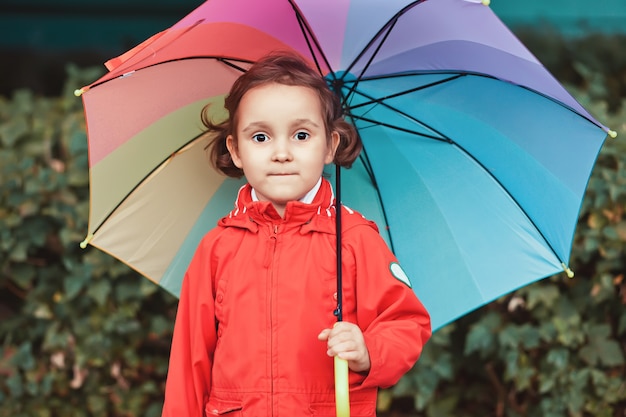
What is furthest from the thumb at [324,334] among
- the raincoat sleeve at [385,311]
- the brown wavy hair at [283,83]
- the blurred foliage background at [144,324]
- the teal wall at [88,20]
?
the teal wall at [88,20]

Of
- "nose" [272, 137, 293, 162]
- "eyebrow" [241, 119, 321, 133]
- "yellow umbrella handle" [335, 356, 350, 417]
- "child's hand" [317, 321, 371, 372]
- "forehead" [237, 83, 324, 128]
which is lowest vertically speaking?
"yellow umbrella handle" [335, 356, 350, 417]

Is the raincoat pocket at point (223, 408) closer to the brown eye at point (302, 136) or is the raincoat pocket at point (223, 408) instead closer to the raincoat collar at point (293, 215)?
the raincoat collar at point (293, 215)

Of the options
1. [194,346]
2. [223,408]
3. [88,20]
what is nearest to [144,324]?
[194,346]

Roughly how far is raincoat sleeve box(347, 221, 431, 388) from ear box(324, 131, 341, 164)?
233mm

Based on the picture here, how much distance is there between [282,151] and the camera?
2566 millimetres

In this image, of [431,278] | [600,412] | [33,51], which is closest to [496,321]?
[600,412]

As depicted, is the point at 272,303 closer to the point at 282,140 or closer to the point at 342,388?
the point at 342,388

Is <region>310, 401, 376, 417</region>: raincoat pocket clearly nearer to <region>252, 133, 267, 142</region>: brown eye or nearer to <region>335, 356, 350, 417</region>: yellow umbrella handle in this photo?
<region>335, 356, 350, 417</region>: yellow umbrella handle

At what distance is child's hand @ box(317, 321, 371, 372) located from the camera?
237 cm

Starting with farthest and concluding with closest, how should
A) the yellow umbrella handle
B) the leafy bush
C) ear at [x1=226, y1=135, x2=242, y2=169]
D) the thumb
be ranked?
1. the leafy bush
2. ear at [x1=226, y1=135, x2=242, y2=169]
3. the thumb
4. the yellow umbrella handle

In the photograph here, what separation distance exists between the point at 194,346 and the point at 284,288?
0.34m

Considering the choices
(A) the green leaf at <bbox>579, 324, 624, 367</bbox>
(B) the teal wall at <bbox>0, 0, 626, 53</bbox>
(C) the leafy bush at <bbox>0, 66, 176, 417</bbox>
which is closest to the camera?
(A) the green leaf at <bbox>579, 324, 624, 367</bbox>

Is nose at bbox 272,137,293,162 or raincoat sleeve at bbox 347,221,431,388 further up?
nose at bbox 272,137,293,162

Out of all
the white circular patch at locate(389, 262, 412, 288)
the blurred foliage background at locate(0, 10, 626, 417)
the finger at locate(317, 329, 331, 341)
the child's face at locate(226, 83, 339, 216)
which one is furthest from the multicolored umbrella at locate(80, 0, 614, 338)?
the blurred foliage background at locate(0, 10, 626, 417)
